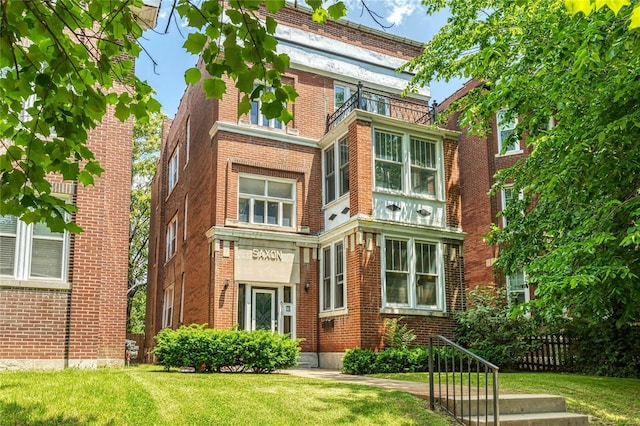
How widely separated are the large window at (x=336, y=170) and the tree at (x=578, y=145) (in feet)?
19.4

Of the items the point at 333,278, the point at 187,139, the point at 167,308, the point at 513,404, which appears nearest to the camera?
the point at 513,404

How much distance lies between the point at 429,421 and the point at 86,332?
791 centimetres

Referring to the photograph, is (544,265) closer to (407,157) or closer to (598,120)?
(598,120)

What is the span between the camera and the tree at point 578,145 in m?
8.88

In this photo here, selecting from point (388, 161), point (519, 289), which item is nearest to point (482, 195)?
point (519, 289)

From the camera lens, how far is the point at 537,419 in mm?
8133

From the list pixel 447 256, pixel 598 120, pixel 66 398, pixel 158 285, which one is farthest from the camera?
pixel 158 285

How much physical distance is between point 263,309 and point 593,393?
9.94 m

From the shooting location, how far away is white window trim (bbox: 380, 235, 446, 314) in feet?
55.0

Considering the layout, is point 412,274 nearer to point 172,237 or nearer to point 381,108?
point 381,108

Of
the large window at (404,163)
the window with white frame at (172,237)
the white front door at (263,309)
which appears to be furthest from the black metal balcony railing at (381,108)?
the window with white frame at (172,237)

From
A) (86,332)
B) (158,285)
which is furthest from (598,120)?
(158,285)

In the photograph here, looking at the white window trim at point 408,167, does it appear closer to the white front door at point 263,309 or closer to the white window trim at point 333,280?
the white window trim at point 333,280

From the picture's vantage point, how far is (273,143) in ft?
62.1
